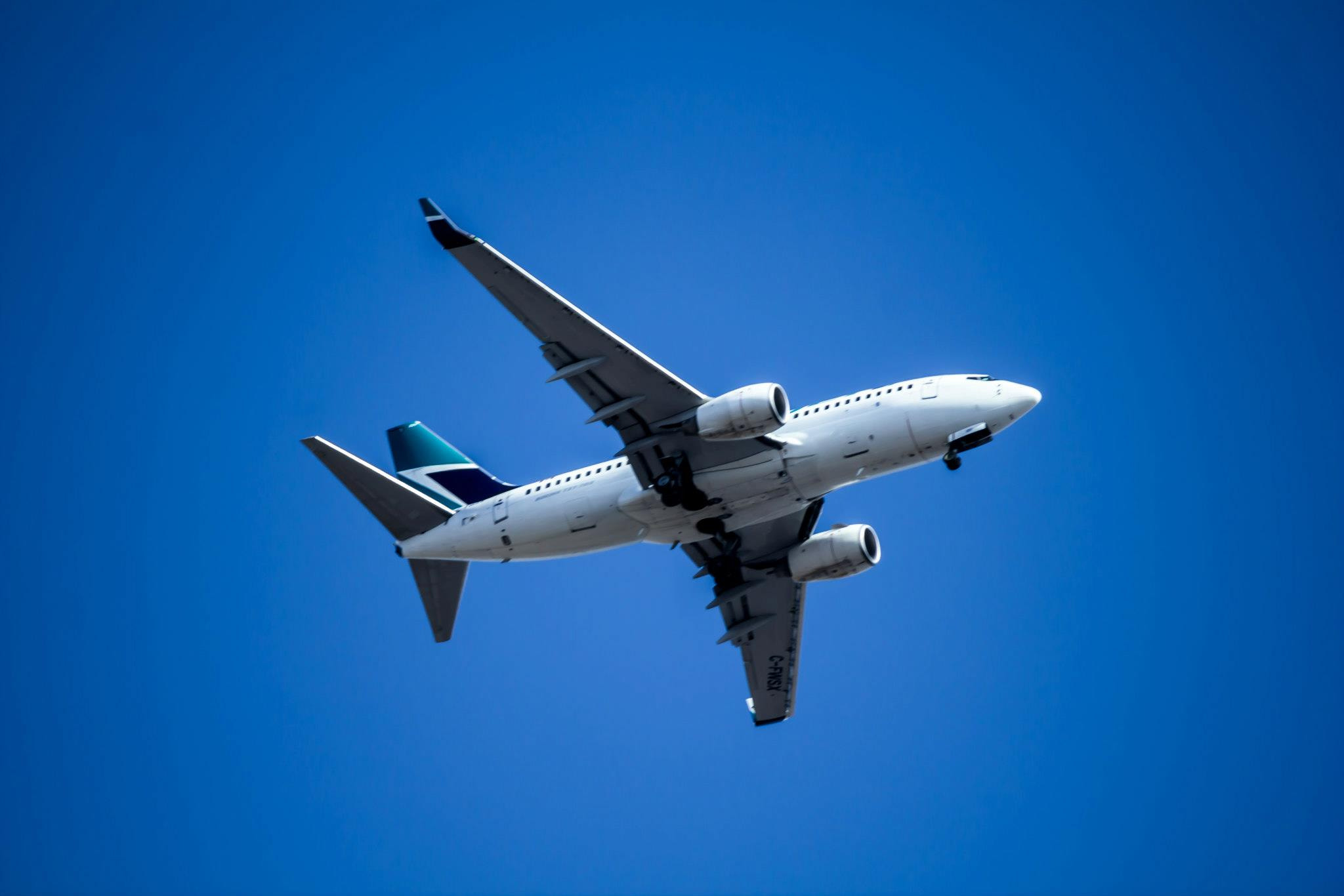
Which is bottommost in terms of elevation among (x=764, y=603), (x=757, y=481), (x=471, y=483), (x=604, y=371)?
(x=764, y=603)

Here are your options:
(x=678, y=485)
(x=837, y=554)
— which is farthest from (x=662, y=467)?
(x=837, y=554)

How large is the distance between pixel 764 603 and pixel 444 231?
20669 millimetres

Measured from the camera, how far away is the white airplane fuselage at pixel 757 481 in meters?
37.7

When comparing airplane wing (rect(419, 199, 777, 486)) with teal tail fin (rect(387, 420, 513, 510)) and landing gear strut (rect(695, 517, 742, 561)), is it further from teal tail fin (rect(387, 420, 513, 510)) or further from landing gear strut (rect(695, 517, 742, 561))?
teal tail fin (rect(387, 420, 513, 510))

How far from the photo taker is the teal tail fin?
144 ft

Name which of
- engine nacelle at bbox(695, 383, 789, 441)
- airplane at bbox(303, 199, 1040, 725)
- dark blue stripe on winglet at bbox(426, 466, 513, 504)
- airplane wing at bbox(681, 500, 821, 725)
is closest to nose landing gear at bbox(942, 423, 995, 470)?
airplane at bbox(303, 199, 1040, 725)

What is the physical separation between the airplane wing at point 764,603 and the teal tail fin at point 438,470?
812 centimetres

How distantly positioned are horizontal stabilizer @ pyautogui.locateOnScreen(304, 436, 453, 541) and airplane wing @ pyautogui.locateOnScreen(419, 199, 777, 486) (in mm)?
7620

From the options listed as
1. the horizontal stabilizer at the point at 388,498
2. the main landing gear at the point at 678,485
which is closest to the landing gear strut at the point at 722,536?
the main landing gear at the point at 678,485

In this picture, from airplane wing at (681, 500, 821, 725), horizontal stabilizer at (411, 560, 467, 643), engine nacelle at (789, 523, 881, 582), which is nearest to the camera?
engine nacelle at (789, 523, 881, 582)

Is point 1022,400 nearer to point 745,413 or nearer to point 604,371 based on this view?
point 745,413

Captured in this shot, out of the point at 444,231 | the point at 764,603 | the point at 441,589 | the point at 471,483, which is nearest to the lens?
the point at 444,231

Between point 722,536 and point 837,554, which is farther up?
point 722,536

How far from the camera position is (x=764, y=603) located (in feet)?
156
